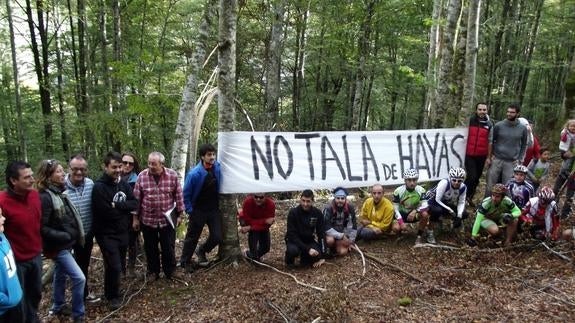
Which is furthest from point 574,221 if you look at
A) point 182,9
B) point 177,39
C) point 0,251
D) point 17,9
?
point 17,9

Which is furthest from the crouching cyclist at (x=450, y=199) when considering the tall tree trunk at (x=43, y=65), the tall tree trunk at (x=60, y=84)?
the tall tree trunk at (x=43, y=65)

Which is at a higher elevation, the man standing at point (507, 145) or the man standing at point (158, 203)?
the man standing at point (507, 145)

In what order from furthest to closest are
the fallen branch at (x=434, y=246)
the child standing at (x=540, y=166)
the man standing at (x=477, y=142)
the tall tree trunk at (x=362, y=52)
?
1. the tall tree trunk at (x=362, y=52)
2. the child standing at (x=540, y=166)
3. the man standing at (x=477, y=142)
4. the fallen branch at (x=434, y=246)

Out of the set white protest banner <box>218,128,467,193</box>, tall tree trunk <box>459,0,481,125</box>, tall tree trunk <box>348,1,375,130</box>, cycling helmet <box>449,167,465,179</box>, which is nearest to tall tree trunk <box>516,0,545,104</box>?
tall tree trunk <box>348,1,375,130</box>

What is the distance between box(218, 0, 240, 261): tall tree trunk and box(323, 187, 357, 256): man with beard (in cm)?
145

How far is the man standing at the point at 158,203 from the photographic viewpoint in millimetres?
5406

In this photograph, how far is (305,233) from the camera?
20.0 feet

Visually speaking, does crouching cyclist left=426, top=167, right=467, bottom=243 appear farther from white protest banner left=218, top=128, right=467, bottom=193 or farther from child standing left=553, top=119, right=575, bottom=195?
child standing left=553, top=119, right=575, bottom=195

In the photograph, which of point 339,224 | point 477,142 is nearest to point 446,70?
point 477,142

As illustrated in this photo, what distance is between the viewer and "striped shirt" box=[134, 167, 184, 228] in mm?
5410

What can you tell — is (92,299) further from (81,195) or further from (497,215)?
(497,215)

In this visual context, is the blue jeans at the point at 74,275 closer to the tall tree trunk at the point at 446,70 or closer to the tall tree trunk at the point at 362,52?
the tall tree trunk at the point at 446,70

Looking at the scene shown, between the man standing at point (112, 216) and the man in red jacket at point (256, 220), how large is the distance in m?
1.67

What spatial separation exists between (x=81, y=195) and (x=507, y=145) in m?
6.78
